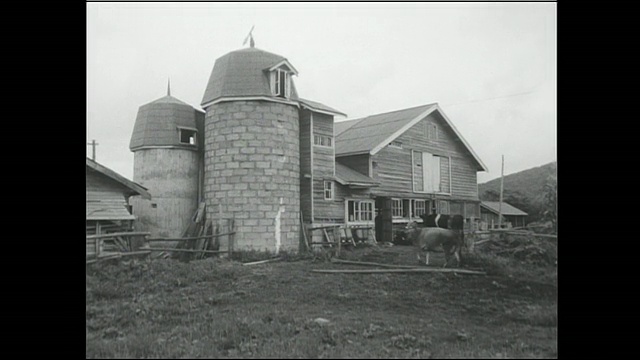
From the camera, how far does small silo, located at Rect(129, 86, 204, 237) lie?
19625 mm

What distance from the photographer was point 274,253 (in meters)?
18.3

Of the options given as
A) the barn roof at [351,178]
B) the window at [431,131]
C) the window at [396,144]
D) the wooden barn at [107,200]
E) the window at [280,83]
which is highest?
the window at [280,83]

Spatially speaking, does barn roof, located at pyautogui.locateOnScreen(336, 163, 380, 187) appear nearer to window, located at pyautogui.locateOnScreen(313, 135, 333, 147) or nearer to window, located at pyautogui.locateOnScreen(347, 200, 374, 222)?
window, located at pyautogui.locateOnScreen(347, 200, 374, 222)

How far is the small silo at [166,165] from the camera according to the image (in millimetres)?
19625

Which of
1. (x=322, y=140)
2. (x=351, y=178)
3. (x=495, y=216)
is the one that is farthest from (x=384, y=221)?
(x=495, y=216)

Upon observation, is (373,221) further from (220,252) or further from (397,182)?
(220,252)

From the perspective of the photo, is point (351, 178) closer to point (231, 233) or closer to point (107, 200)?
point (231, 233)

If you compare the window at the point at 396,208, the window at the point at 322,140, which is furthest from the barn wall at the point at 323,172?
the window at the point at 396,208

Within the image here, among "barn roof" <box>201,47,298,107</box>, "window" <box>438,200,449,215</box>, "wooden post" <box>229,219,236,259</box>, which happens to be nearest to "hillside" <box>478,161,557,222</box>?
"window" <box>438,200,449,215</box>

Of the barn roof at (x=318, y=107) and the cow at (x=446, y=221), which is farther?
the barn roof at (x=318, y=107)

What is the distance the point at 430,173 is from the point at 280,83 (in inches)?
457

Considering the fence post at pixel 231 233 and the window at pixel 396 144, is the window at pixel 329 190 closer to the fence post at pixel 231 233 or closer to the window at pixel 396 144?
the fence post at pixel 231 233

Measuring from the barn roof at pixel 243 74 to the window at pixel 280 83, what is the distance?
0.70 feet
